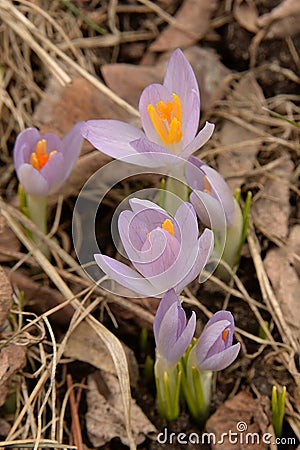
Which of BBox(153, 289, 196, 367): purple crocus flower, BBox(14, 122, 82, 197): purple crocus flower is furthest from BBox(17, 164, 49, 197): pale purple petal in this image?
BBox(153, 289, 196, 367): purple crocus flower

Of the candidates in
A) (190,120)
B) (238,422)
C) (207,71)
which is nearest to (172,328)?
(238,422)

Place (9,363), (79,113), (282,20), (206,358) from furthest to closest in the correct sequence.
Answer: (282,20), (79,113), (9,363), (206,358)

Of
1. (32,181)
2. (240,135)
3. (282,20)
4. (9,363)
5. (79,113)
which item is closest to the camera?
(9,363)

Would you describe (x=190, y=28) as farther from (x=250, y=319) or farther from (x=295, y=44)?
(x=250, y=319)

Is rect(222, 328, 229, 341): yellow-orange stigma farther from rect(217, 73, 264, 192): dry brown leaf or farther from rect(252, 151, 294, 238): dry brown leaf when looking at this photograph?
rect(217, 73, 264, 192): dry brown leaf

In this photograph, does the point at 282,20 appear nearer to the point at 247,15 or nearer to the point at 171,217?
the point at 247,15

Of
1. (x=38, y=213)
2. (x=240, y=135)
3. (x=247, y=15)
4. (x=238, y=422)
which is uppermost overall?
(x=247, y=15)
